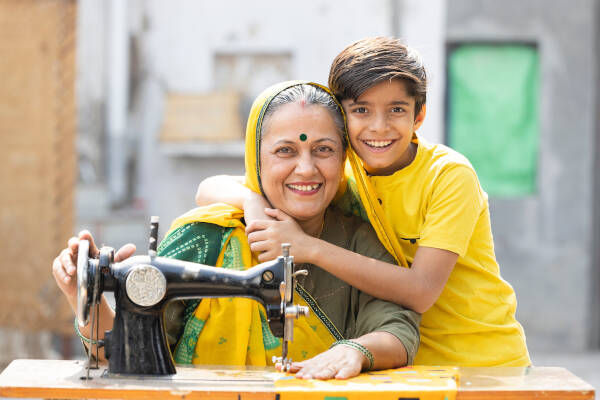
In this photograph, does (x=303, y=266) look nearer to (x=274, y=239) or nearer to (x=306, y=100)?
(x=274, y=239)

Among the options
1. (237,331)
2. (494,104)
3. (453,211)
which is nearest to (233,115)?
(494,104)

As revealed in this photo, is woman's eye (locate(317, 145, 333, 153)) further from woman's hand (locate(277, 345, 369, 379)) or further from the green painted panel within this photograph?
the green painted panel

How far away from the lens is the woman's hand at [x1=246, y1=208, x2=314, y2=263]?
7.86ft

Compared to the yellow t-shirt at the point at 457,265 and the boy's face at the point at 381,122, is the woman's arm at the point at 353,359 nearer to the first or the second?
the yellow t-shirt at the point at 457,265

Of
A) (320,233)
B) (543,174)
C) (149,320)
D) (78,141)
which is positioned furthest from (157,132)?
(149,320)

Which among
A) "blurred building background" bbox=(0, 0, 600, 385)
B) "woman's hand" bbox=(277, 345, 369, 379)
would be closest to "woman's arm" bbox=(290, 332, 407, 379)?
"woman's hand" bbox=(277, 345, 369, 379)

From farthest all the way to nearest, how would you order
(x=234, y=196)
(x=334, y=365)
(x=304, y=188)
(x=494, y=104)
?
(x=494, y=104) → (x=234, y=196) → (x=304, y=188) → (x=334, y=365)

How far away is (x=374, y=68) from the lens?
257 centimetres

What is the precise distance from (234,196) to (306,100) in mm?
401

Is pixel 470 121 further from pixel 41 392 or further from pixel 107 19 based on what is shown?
pixel 41 392

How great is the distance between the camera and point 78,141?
6.14m

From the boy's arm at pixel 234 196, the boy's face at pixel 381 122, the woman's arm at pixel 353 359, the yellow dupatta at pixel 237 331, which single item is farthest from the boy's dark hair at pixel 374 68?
the woman's arm at pixel 353 359

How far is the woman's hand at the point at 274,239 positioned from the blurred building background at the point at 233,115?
367cm

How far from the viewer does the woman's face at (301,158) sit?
8.17ft
